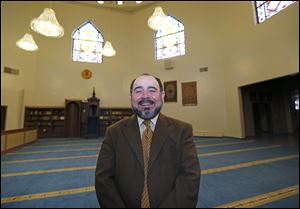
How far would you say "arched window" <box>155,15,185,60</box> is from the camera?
814cm

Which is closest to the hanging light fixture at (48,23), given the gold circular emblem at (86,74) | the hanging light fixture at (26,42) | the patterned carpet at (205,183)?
the hanging light fixture at (26,42)

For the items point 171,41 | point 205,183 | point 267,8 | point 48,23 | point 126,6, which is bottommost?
point 205,183

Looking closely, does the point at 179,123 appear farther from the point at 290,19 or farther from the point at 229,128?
the point at 229,128

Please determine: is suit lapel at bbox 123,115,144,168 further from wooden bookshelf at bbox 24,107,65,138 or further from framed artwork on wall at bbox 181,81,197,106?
wooden bookshelf at bbox 24,107,65,138

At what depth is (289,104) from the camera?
8156 millimetres

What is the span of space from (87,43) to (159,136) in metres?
7.57

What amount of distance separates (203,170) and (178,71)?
5882 millimetres

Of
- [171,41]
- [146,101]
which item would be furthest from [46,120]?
[146,101]

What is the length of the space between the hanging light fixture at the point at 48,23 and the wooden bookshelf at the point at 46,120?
5.08 meters

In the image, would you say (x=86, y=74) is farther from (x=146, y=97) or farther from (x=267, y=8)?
(x=146, y=97)

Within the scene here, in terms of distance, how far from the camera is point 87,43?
7305 millimetres

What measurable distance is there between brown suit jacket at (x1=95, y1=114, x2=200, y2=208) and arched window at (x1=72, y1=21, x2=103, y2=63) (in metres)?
7.35

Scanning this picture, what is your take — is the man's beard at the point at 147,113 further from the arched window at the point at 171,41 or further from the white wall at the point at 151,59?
the arched window at the point at 171,41

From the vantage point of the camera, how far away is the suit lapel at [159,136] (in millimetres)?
868
